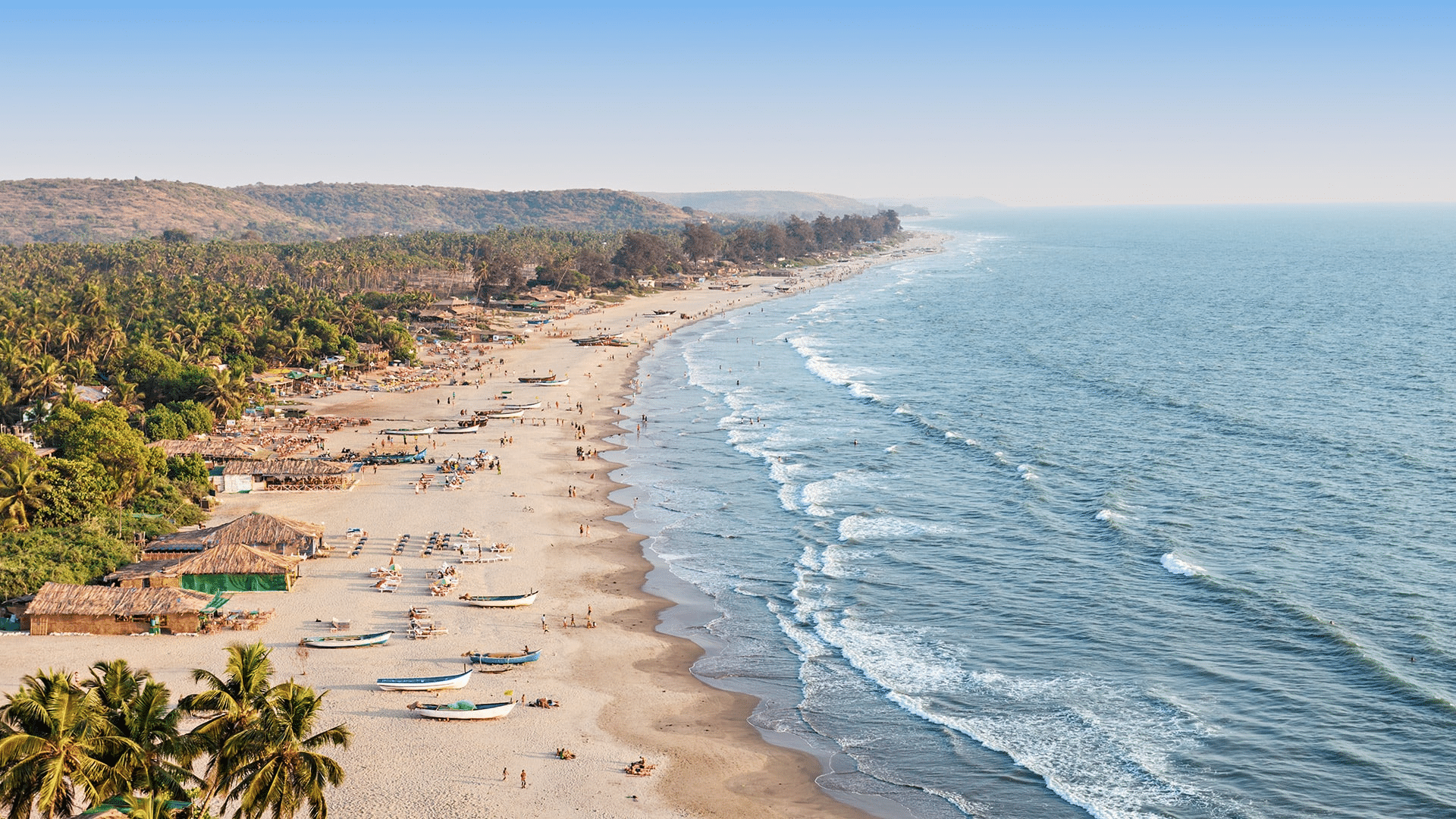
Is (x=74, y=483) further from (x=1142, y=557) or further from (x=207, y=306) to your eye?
(x=207, y=306)

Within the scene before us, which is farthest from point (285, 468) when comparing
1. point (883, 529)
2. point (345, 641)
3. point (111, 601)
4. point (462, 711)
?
point (883, 529)

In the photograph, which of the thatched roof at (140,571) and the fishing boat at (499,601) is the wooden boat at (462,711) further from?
the thatched roof at (140,571)

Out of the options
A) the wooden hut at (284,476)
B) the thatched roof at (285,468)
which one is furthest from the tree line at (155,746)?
the thatched roof at (285,468)

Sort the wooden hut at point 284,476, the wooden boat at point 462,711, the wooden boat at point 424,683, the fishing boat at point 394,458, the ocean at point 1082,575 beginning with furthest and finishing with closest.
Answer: the fishing boat at point 394,458, the wooden hut at point 284,476, the wooden boat at point 424,683, the wooden boat at point 462,711, the ocean at point 1082,575

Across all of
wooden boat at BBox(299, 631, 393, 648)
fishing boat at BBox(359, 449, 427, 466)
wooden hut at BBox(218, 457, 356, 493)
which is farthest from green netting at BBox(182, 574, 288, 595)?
fishing boat at BBox(359, 449, 427, 466)

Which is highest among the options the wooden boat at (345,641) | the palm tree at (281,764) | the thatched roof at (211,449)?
the palm tree at (281,764)

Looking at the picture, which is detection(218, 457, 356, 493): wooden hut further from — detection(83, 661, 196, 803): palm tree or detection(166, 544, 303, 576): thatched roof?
detection(83, 661, 196, 803): palm tree
